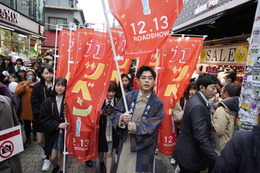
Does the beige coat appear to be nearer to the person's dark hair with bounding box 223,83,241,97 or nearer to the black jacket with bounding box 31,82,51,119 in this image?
the person's dark hair with bounding box 223,83,241,97

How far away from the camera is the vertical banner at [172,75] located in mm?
3697

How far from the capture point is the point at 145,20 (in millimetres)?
2436

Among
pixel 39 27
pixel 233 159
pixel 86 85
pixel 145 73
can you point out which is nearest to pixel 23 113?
pixel 86 85

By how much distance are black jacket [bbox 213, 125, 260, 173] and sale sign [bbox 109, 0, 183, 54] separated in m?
1.50

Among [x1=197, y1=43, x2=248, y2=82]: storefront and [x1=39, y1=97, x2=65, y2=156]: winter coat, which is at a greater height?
[x1=197, y1=43, x2=248, y2=82]: storefront

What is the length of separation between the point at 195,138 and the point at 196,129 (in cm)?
13

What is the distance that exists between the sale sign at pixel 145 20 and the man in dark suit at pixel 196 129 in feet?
3.25

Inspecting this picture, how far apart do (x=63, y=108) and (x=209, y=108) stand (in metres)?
2.60

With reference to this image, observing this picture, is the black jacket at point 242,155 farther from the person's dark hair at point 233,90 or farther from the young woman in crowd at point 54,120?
the young woman in crowd at point 54,120

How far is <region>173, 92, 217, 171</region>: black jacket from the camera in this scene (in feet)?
8.16

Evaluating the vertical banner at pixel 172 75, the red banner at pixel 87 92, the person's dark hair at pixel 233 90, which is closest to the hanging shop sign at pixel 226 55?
the vertical banner at pixel 172 75

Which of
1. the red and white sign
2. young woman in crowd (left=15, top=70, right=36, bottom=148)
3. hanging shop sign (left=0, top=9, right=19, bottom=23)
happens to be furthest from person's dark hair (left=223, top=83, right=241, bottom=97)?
hanging shop sign (left=0, top=9, right=19, bottom=23)

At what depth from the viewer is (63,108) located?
11.6 ft

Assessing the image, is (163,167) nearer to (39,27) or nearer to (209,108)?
(209,108)
